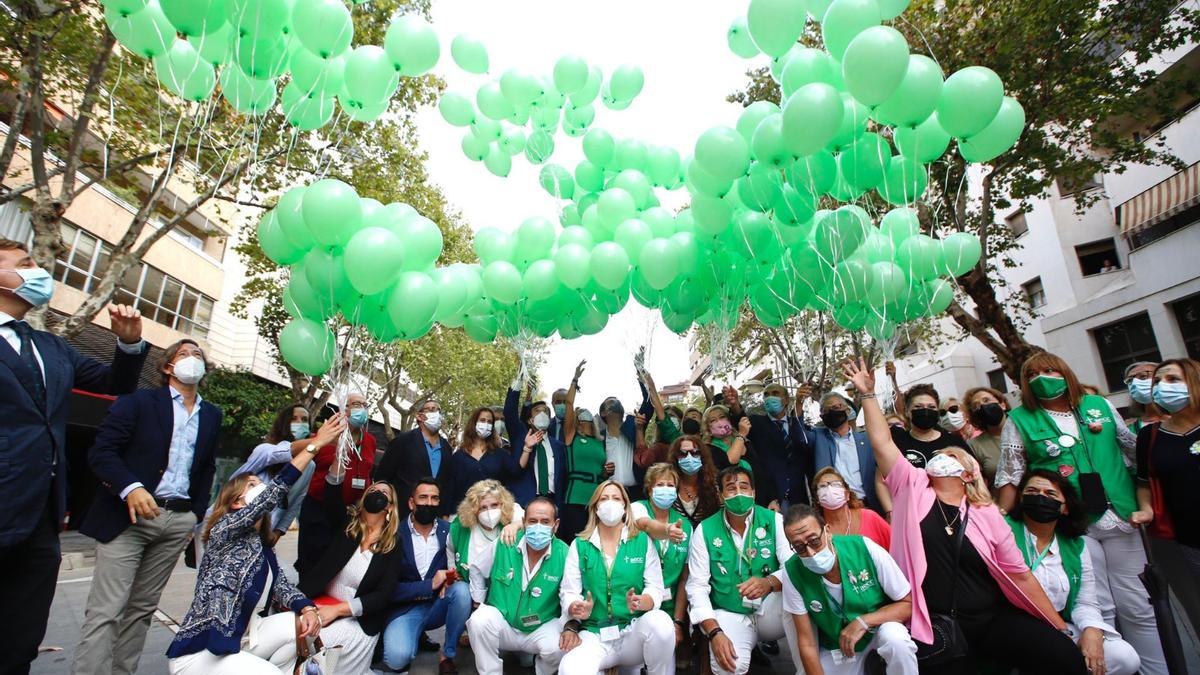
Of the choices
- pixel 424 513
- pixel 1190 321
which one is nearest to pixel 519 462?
pixel 424 513

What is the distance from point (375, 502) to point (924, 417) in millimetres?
4032

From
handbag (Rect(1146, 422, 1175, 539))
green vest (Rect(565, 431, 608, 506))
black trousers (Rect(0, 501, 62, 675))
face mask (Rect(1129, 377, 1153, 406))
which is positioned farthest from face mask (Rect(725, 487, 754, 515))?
black trousers (Rect(0, 501, 62, 675))

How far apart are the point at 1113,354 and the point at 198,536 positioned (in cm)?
1865

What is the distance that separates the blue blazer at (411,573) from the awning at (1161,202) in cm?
1496

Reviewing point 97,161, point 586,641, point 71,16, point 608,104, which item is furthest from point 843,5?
point 97,161

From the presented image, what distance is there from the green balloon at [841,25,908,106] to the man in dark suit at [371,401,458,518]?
404 centimetres

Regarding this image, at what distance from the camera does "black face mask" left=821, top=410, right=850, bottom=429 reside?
5.07 meters

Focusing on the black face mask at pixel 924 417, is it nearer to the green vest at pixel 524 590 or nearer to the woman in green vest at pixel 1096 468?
the woman in green vest at pixel 1096 468

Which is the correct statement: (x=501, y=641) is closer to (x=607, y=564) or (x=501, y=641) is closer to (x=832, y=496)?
(x=607, y=564)

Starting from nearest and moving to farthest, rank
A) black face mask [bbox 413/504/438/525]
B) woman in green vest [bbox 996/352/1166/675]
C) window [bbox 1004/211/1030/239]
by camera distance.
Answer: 1. woman in green vest [bbox 996/352/1166/675]
2. black face mask [bbox 413/504/438/525]
3. window [bbox 1004/211/1030/239]

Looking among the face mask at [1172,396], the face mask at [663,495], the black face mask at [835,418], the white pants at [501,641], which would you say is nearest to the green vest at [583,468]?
the face mask at [663,495]

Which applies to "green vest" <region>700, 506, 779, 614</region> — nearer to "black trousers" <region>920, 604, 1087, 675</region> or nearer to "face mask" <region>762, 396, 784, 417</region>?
"black trousers" <region>920, 604, 1087, 675</region>

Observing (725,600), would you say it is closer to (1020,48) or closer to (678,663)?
(678,663)

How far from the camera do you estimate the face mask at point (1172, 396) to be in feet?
11.7
